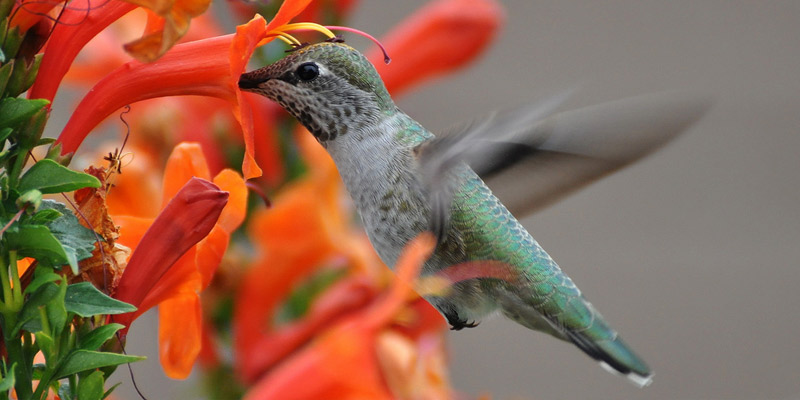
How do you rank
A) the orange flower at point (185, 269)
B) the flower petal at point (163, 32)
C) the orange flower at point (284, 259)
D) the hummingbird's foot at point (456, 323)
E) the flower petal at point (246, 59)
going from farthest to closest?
the orange flower at point (284, 259)
the hummingbird's foot at point (456, 323)
the orange flower at point (185, 269)
the flower petal at point (246, 59)
the flower petal at point (163, 32)

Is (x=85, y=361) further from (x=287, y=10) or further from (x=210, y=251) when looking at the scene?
(x=287, y=10)

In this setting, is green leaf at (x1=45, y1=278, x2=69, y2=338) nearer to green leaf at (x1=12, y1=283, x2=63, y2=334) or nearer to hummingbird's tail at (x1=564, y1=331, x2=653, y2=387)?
green leaf at (x1=12, y1=283, x2=63, y2=334)

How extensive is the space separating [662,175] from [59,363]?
4.34 metres

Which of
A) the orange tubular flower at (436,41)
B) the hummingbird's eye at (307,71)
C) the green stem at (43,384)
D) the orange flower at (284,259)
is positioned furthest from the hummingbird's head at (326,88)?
the orange tubular flower at (436,41)

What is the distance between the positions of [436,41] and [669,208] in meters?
3.26

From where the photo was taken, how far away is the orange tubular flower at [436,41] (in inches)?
69.8

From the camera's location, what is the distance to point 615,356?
1.19 meters

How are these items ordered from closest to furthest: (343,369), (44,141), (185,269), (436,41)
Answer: (44,141)
(185,269)
(343,369)
(436,41)

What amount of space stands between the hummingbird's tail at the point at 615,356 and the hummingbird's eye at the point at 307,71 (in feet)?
1.53

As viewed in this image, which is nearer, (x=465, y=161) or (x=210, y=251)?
(x=210, y=251)

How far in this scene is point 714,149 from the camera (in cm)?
473

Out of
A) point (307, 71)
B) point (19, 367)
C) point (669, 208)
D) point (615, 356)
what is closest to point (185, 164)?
point (307, 71)

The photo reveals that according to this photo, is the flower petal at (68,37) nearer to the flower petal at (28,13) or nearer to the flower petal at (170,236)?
the flower petal at (28,13)

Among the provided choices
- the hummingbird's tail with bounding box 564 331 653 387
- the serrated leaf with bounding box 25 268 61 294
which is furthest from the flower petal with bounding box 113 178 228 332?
the hummingbird's tail with bounding box 564 331 653 387
